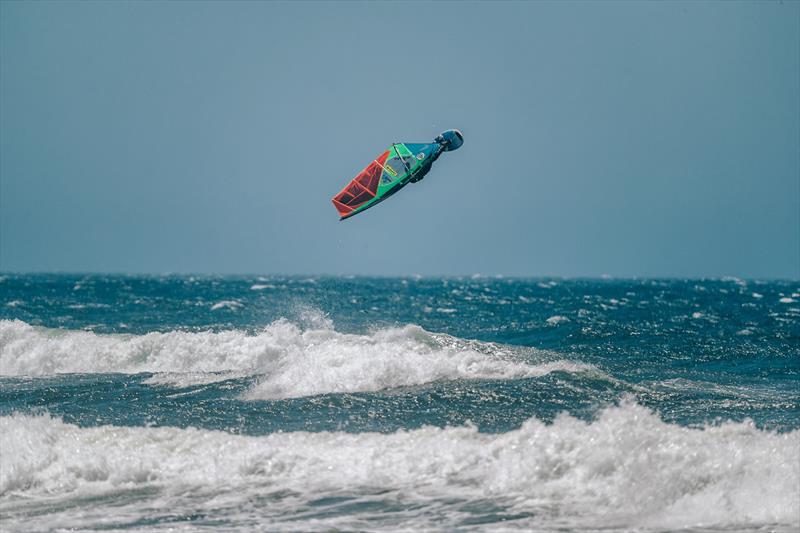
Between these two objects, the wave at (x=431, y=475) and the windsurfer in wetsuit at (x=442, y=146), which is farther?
the windsurfer in wetsuit at (x=442, y=146)

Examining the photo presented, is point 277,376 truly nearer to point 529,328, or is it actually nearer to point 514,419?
point 514,419

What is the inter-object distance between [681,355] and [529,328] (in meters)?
11.6

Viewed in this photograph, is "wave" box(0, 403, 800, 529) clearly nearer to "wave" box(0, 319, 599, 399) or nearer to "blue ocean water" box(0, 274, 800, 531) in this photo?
Answer: "blue ocean water" box(0, 274, 800, 531)

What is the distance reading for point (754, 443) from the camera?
1377cm

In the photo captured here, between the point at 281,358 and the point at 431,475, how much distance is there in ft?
45.6

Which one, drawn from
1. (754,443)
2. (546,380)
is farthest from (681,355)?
(754,443)

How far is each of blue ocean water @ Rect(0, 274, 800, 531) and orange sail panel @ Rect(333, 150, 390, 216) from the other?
422cm

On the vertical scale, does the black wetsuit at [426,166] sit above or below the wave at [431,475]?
above

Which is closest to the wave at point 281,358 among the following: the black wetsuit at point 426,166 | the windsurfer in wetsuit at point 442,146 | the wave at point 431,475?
the black wetsuit at point 426,166

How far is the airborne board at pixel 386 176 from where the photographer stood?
23.1 meters

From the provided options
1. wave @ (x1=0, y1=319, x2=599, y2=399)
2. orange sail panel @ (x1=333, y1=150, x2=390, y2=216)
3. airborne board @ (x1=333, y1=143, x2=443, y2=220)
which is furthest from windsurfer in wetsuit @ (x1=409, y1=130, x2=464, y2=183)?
wave @ (x1=0, y1=319, x2=599, y2=399)

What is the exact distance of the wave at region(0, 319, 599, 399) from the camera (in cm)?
2269

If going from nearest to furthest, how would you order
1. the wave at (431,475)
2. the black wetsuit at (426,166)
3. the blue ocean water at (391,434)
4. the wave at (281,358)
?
the wave at (431,475) < the blue ocean water at (391,434) < the wave at (281,358) < the black wetsuit at (426,166)

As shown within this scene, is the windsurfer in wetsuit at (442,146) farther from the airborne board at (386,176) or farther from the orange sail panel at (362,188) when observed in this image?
the orange sail panel at (362,188)
